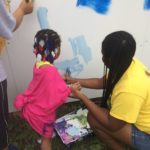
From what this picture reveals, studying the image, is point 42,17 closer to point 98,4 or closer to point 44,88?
point 98,4

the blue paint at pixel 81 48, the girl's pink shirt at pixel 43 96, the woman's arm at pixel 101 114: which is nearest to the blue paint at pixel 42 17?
the blue paint at pixel 81 48

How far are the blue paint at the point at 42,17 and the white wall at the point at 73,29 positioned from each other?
2 cm

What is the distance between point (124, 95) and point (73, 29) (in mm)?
608

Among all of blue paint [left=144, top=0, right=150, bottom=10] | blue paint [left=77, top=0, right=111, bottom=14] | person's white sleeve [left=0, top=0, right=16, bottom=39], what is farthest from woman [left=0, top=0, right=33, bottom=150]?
blue paint [left=144, top=0, right=150, bottom=10]

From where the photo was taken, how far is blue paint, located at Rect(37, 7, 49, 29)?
1.75 meters

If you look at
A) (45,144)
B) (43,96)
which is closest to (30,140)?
(45,144)

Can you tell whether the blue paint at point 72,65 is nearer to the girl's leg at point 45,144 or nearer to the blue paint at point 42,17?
the blue paint at point 42,17

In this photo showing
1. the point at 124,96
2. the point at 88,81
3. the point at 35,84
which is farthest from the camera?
the point at 88,81

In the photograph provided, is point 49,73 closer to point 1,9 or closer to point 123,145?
point 1,9

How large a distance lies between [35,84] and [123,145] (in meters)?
0.61

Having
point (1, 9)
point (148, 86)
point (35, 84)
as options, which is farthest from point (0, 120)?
point (148, 86)

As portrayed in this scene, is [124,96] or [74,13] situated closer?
[124,96]

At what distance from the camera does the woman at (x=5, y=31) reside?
1.25 meters

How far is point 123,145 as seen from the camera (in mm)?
1765
